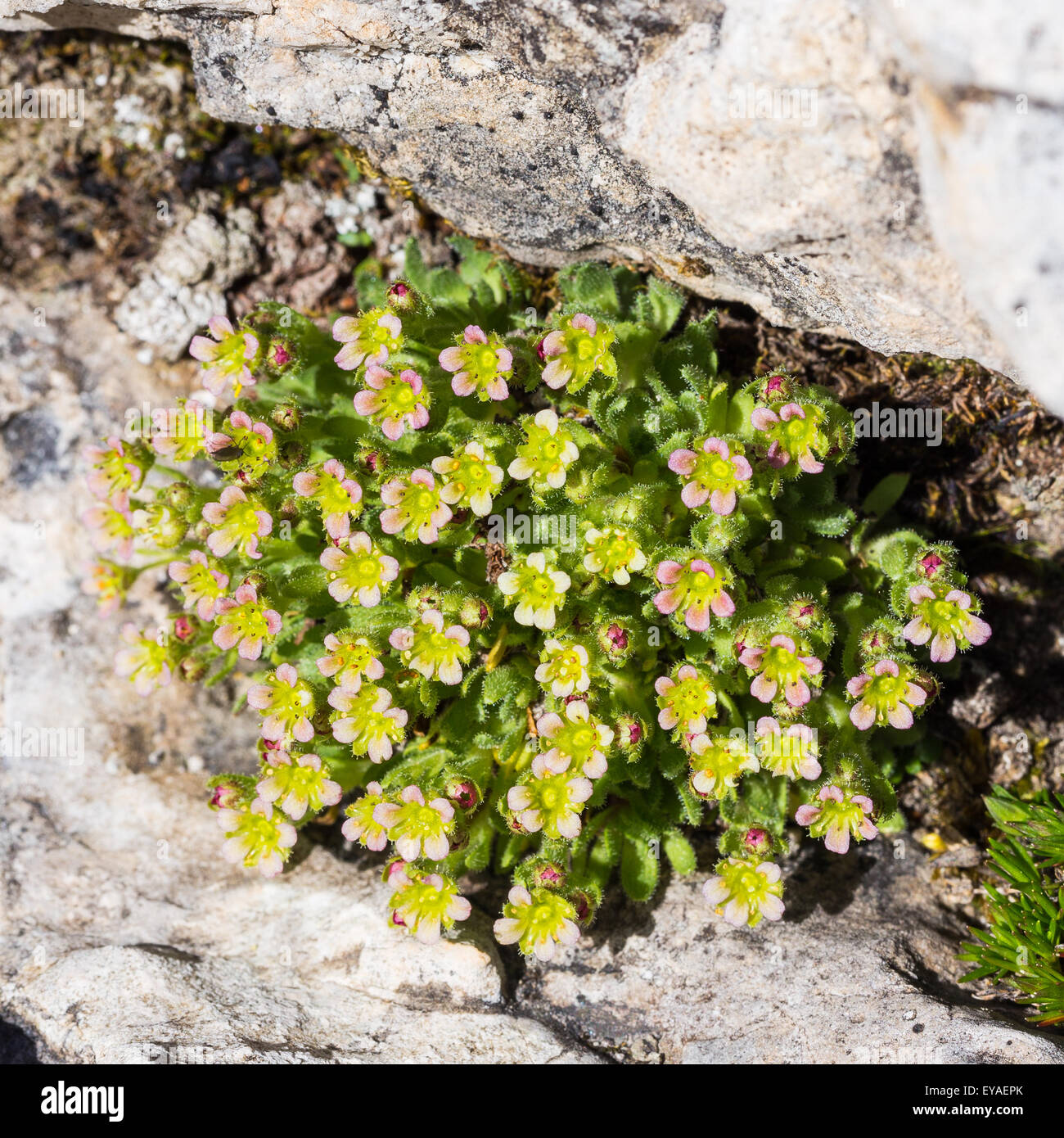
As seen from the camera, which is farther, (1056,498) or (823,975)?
(1056,498)

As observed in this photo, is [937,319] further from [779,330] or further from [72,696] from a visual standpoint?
[72,696]

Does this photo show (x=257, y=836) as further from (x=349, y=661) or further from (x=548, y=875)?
(x=548, y=875)

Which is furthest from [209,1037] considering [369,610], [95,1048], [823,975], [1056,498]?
[1056,498]

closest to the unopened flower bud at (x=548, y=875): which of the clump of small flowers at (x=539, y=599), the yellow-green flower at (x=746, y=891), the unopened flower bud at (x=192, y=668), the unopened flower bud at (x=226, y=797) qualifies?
the clump of small flowers at (x=539, y=599)

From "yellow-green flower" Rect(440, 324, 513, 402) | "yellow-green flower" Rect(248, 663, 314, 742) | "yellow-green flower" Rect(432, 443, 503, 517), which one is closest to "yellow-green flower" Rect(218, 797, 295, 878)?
"yellow-green flower" Rect(248, 663, 314, 742)

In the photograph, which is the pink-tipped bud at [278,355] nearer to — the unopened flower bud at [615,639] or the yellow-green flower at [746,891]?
the unopened flower bud at [615,639]

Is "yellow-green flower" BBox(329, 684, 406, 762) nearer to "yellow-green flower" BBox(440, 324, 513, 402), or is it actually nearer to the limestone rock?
"yellow-green flower" BBox(440, 324, 513, 402)
